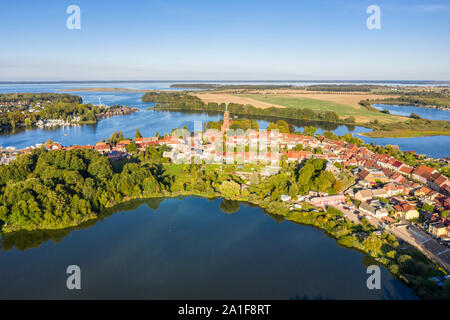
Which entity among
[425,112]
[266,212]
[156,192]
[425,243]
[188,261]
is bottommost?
[188,261]

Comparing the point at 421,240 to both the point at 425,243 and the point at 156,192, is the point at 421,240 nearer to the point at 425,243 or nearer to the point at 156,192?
the point at 425,243

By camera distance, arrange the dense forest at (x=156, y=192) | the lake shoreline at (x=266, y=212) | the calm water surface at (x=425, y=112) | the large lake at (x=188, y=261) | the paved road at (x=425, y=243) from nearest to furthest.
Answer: the large lake at (x=188, y=261)
the paved road at (x=425, y=243)
the lake shoreline at (x=266, y=212)
the dense forest at (x=156, y=192)
the calm water surface at (x=425, y=112)

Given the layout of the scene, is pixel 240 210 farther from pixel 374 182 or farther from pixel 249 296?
pixel 374 182

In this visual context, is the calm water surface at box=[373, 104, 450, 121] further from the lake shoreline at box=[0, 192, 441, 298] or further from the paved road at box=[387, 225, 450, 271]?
the lake shoreline at box=[0, 192, 441, 298]

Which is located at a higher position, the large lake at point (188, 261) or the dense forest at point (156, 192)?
the dense forest at point (156, 192)

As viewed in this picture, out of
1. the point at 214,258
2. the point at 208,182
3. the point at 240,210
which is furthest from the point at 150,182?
the point at 214,258

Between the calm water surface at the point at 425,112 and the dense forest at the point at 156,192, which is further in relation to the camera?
the calm water surface at the point at 425,112

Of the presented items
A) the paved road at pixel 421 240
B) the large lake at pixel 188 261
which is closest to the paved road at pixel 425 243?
the paved road at pixel 421 240

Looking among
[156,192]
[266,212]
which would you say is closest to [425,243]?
[266,212]

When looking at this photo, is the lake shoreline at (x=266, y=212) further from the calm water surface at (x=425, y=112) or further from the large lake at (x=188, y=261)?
the calm water surface at (x=425, y=112)
